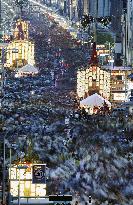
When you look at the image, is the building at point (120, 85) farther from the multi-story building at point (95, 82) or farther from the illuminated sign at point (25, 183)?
the illuminated sign at point (25, 183)

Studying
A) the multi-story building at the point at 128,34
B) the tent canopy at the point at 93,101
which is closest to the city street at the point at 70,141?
the tent canopy at the point at 93,101

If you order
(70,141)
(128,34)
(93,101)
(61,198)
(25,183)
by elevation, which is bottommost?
(25,183)

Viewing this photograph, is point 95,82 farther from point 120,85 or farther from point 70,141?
point 70,141

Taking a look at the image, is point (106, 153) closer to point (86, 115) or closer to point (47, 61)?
point (86, 115)

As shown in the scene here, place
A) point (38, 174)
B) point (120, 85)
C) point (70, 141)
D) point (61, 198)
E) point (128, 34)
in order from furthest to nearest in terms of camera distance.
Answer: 1. point (128, 34)
2. point (120, 85)
3. point (70, 141)
4. point (38, 174)
5. point (61, 198)

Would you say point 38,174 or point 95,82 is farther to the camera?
point 95,82

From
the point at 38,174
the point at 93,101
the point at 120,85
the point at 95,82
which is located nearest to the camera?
the point at 38,174

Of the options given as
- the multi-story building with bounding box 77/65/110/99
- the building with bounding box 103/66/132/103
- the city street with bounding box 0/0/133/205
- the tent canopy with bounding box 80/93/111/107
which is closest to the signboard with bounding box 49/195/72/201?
the city street with bounding box 0/0/133/205

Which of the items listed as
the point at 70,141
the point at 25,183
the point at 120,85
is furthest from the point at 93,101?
the point at 25,183

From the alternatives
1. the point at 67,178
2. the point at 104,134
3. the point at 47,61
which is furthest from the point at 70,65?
the point at 67,178
